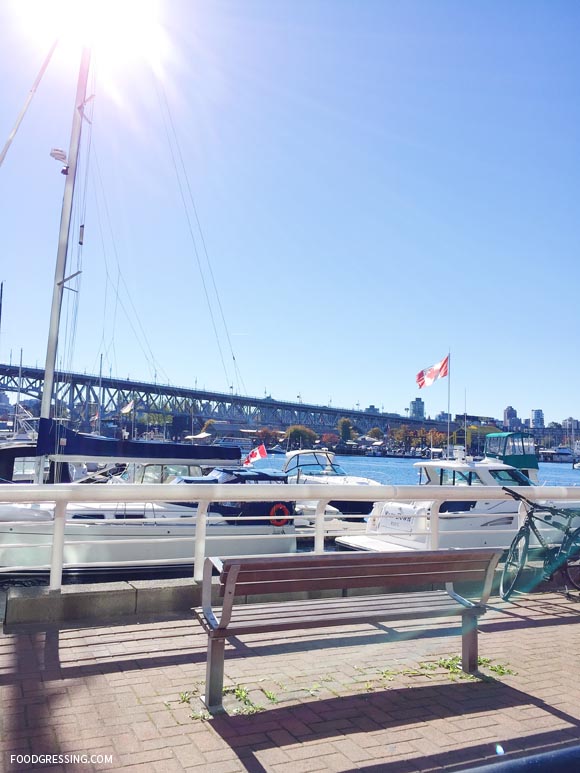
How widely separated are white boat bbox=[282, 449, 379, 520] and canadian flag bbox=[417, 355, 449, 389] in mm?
4513

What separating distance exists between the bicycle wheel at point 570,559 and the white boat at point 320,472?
13.9 meters

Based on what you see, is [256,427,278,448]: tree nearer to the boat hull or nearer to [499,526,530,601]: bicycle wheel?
the boat hull

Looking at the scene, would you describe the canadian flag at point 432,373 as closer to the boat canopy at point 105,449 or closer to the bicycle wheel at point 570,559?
the boat canopy at point 105,449

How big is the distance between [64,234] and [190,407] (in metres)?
67.6

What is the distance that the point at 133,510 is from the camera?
535 inches

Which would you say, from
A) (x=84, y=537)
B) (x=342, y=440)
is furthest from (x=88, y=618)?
(x=342, y=440)

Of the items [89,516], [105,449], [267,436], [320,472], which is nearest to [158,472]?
[105,449]

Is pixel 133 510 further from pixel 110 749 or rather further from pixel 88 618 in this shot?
pixel 110 749

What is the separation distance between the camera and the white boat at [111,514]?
1154cm

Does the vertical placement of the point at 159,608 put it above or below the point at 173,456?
below

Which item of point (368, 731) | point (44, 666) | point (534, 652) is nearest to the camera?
point (368, 731)

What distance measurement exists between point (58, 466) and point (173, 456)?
2.66 metres

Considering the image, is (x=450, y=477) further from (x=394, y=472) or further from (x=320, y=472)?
(x=394, y=472)

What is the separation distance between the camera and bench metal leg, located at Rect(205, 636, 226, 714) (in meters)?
4.18
